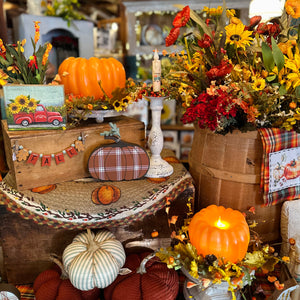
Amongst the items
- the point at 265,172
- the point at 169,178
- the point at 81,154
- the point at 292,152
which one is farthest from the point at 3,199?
the point at 292,152

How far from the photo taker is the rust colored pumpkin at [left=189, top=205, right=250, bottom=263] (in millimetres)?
874

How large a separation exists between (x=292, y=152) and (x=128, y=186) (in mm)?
624

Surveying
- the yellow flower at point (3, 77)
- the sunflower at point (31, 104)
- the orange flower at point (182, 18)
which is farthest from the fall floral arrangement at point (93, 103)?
the orange flower at point (182, 18)

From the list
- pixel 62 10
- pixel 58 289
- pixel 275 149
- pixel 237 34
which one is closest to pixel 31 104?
pixel 58 289

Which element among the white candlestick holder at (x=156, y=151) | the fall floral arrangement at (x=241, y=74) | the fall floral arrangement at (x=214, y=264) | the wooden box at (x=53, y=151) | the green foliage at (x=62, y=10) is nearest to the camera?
the fall floral arrangement at (x=214, y=264)

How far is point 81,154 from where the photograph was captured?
44.4 inches

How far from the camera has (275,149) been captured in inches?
40.9

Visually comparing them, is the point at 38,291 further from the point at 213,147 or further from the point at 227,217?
the point at 213,147

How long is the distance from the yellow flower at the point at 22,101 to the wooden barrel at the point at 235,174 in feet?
2.18

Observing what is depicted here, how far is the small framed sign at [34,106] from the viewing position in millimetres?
1012

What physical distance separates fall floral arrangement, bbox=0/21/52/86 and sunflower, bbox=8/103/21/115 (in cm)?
9

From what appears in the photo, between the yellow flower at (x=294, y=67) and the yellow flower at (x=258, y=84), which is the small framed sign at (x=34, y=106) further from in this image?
the yellow flower at (x=294, y=67)

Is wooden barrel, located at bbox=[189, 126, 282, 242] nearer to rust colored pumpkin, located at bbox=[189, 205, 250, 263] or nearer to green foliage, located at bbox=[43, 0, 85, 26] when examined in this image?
rust colored pumpkin, located at bbox=[189, 205, 250, 263]

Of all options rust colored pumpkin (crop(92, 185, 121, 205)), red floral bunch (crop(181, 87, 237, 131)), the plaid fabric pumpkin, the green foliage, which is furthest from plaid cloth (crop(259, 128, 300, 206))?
the green foliage
